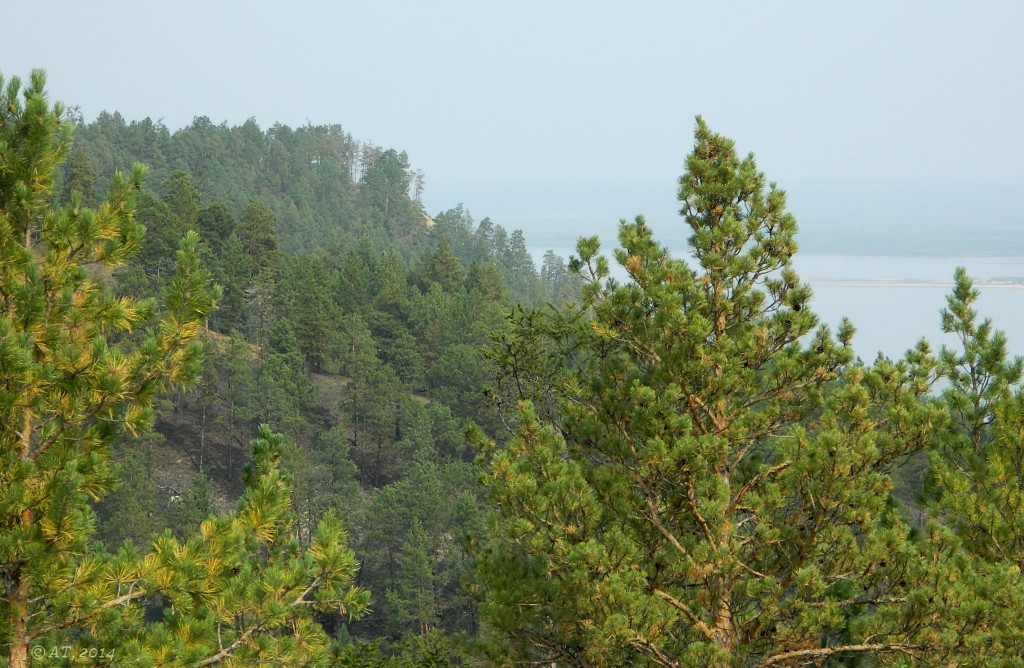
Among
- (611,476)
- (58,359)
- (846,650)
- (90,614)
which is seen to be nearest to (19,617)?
(90,614)

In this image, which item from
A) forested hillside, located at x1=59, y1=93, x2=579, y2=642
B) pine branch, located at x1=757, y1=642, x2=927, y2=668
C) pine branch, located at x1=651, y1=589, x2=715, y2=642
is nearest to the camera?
pine branch, located at x1=757, y1=642, x2=927, y2=668

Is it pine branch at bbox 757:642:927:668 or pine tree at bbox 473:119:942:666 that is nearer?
pine branch at bbox 757:642:927:668

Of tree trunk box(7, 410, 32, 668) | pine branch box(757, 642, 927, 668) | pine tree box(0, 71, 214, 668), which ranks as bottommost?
pine branch box(757, 642, 927, 668)

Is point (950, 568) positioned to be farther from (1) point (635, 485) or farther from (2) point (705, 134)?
(2) point (705, 134)

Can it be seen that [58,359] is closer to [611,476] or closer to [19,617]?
[19,617]

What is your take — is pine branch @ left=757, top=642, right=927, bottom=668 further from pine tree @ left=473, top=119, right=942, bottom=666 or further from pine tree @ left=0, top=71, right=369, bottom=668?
pine tree @ left=0, top=71, right=369, bottom=668

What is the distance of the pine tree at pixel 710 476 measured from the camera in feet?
28.0

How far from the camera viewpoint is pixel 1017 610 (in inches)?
307

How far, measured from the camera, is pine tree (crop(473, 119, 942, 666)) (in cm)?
852

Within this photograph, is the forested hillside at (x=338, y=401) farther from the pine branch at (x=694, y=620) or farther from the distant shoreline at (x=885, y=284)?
the distant shoreline at (x=885, y=284)

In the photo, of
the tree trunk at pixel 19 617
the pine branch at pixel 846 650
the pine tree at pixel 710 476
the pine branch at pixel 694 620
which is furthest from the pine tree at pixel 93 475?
the pine branch at pixel 846 650

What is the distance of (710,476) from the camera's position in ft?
29.6

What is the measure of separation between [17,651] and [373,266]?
240ft

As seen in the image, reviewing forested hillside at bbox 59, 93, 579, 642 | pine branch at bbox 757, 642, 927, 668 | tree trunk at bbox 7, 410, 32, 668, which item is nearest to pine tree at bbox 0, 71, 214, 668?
tree trunk at bbox 7, 410, 32, 668
